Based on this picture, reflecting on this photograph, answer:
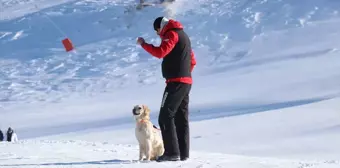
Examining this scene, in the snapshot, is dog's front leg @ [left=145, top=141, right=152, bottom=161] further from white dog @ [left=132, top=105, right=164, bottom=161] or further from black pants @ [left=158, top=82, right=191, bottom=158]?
black pants @ [left=158, top=82, right=191, bottom=158]

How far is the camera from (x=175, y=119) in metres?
7.43

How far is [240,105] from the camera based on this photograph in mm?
19750

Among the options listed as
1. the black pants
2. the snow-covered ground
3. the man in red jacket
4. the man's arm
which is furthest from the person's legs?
the snow-covered ground

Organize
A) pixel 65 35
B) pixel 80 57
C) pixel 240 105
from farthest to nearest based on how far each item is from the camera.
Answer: pixel 65 35, pixel 80 57, pixel 240 105

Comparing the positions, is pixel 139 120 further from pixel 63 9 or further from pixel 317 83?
pixel 63 9

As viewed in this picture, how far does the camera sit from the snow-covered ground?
1474 centimetres

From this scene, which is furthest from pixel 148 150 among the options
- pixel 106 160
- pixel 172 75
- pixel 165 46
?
pixel 165 46

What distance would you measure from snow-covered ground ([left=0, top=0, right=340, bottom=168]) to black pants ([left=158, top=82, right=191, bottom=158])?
1611 mm

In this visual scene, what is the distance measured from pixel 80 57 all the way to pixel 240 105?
1089 cm

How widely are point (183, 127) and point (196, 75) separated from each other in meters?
18.2

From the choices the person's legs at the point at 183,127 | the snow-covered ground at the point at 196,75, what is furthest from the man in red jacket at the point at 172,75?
the snow-covered ground at the point at 196,75

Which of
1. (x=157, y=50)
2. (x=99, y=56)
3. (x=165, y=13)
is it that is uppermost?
(x=165, y=13)

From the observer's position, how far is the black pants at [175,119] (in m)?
7.15

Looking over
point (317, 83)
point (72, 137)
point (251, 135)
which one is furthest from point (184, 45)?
point (317, 83)
